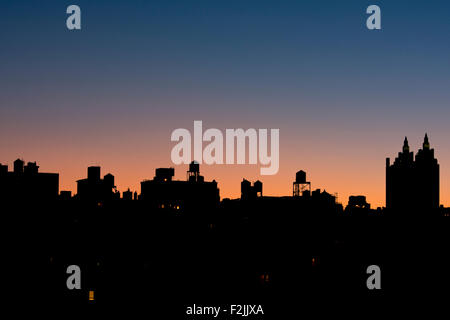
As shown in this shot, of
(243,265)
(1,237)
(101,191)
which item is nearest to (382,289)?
(243,265)

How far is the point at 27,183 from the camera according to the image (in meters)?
131

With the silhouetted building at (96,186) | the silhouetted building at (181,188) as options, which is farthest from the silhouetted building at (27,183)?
the silhouetted building at (181,188)

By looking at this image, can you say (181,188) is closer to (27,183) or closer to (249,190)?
(249,190)

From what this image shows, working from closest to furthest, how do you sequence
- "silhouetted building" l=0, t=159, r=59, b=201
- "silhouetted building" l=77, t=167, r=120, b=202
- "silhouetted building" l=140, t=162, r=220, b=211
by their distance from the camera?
"silhouetted building" l=0, t=159, r=59, b=201
"silhouetted building" l=77, t=167, r=120, b=202
"silhouetted building" l=140, t=162, r=220, b=211

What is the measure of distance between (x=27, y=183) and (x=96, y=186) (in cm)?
1476

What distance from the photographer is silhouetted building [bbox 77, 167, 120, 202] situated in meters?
134

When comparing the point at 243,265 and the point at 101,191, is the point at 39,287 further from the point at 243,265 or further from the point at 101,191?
the point at 101,191

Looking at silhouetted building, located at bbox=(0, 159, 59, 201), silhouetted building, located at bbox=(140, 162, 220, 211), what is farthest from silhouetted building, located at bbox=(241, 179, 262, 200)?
silhouetted building, located at bbox=(0, 159, 59, 201)

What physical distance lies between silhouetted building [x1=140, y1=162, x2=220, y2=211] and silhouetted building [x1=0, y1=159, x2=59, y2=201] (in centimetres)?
3091

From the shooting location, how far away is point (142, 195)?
16600cm

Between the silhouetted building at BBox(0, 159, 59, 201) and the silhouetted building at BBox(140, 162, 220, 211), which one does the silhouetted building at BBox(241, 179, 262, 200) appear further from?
the silhouetted building at BBox(0, 159, 59, 201)

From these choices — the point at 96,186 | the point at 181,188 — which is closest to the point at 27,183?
the point at 96,186

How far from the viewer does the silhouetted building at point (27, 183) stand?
123 metres

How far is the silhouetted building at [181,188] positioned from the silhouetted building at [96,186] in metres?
22.9
